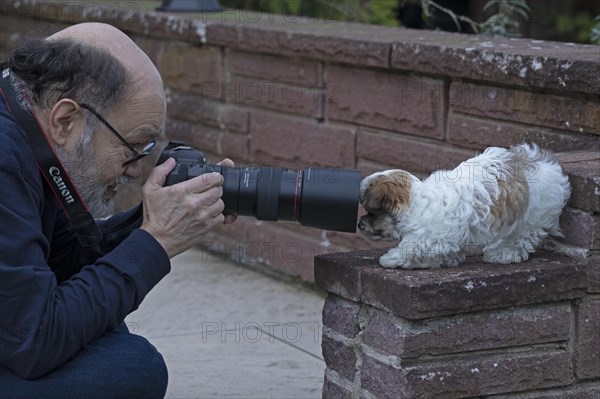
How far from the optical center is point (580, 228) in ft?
9.83

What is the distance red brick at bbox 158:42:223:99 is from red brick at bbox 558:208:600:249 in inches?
113

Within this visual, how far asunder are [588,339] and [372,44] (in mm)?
1861

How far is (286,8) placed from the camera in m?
7.58

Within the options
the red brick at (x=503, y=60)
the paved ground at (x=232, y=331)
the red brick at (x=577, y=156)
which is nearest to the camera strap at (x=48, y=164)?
the paved ground at (x=232, y=331)

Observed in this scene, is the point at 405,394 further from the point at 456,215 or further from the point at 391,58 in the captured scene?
the point at 391,58

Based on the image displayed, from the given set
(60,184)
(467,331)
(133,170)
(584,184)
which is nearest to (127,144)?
(133,170)

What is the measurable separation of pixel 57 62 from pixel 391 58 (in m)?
2.02

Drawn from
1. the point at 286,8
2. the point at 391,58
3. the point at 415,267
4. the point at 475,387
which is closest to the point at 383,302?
the point at 415,267

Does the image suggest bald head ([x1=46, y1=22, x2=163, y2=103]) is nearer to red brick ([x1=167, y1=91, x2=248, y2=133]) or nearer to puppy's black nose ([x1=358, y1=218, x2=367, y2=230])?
puppy's black nose ([x1=358, y1=218, x2=367, y2=230])

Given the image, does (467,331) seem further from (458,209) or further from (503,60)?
(503,60)

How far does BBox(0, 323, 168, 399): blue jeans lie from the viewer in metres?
2.58

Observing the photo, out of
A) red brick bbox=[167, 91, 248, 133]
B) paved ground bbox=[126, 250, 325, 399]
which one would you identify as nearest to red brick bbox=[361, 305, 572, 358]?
paved ground bbox=[126, 250, 325, 399]

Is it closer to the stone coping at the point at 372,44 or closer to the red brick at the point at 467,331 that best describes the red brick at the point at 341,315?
the red brick at the point at 467,331

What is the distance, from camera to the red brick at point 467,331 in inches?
108
